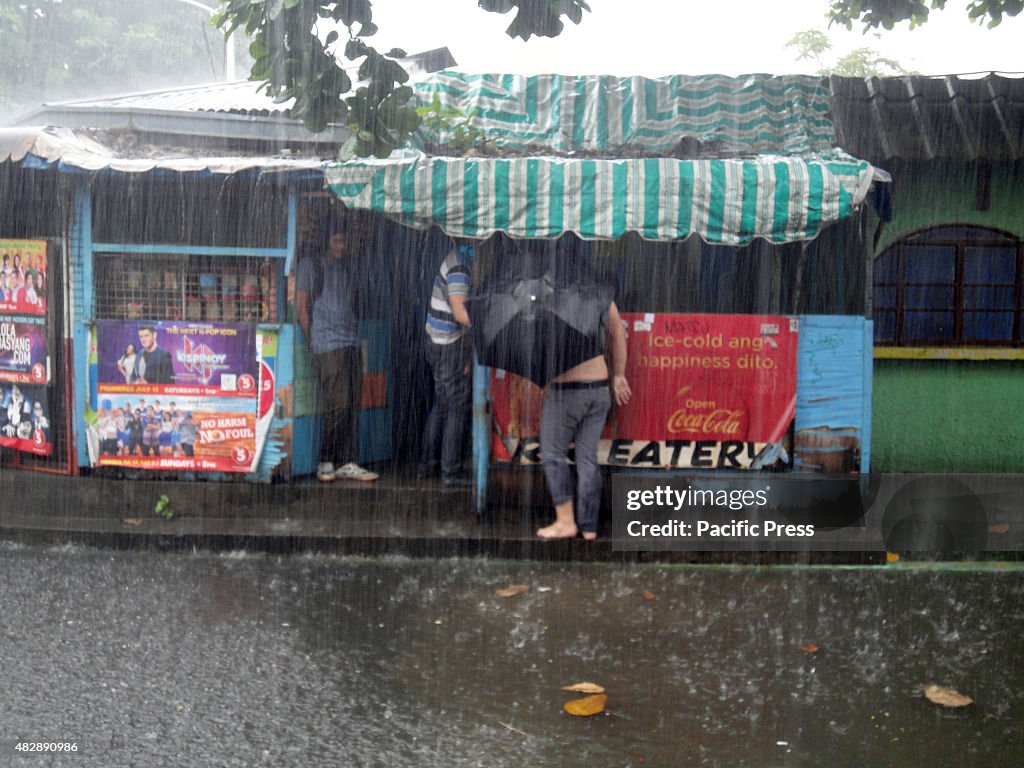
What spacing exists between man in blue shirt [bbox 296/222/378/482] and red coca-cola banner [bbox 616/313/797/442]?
Result: 2.04 meters

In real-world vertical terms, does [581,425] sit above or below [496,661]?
above

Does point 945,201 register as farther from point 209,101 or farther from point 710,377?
point 209,101

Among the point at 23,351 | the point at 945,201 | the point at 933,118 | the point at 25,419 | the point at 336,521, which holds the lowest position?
the point at 336,521

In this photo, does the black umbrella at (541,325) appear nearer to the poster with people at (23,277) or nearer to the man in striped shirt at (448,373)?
the man in striped shirt at (448,373)

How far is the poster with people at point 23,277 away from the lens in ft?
26.2

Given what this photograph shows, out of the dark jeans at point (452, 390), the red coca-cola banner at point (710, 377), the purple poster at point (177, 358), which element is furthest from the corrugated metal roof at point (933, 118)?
the purple poster at point (177, 358)

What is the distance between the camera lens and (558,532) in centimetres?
698

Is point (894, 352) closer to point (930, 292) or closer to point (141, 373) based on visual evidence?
point (930, 292)

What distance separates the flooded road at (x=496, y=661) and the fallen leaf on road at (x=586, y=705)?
4cm

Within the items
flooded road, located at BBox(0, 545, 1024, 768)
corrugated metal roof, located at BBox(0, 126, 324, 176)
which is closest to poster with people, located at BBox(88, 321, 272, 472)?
flooded road, located at BBox(0, 545, 1024, 768)

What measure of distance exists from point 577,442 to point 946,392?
3.64m

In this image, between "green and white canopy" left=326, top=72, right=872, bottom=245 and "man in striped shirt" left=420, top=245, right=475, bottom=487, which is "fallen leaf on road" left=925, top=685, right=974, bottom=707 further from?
"man in striped shirt" left=420, top=245, right=475, bottom=487

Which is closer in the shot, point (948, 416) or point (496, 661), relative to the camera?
point (496, 661)

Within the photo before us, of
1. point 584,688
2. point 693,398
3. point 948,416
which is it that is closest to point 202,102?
point 693,398
